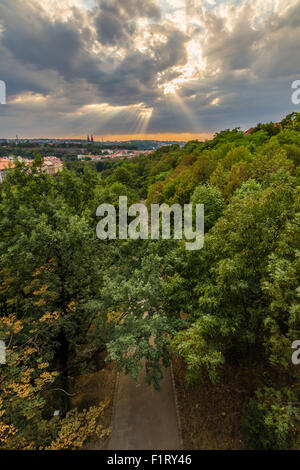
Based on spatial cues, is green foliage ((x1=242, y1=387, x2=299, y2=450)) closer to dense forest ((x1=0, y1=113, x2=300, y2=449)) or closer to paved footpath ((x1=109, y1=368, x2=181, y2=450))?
dense forest ((x1=0, y1=113, x2=300, y2=449))

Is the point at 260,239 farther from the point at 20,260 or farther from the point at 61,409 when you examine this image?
the point at 61,409

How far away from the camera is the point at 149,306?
440 inches

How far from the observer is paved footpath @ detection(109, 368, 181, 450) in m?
10.7

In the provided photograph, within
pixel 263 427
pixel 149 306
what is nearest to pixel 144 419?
pixel 263 427

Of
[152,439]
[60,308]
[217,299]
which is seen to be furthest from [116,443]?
[217,299]

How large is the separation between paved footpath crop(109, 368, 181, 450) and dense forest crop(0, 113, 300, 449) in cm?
90

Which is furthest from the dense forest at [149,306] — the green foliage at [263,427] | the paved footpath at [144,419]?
the paved footpath at [144,419]

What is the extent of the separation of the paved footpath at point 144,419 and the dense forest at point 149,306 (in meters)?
0.90

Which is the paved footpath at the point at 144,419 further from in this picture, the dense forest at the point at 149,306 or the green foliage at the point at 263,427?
the green foliage at the point at 263,427

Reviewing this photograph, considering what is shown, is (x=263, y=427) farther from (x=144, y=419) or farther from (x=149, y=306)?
(x=149, y=306)

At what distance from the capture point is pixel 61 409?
12281mm

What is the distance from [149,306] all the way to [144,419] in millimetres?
6253

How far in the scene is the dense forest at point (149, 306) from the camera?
805cm

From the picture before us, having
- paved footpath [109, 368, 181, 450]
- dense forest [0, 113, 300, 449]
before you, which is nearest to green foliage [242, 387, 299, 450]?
dense forest [0, 113, 300, 449]
